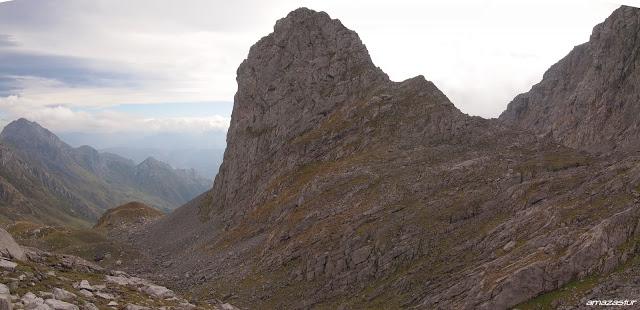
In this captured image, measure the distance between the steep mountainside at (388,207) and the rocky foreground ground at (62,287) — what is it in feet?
54.5

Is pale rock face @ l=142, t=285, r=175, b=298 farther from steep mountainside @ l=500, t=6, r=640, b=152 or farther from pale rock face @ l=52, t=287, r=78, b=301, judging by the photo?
steep mountainside @ l=500, t=6, r=640, b=152

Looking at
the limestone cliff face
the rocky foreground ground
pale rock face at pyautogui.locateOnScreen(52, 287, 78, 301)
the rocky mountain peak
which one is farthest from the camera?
the rocky mountain peak

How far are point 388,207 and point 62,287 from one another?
114 ft

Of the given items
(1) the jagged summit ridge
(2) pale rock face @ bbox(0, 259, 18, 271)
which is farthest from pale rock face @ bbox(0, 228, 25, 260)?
(1) the jagged summit ridge

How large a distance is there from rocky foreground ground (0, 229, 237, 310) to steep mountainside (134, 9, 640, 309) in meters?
16.6

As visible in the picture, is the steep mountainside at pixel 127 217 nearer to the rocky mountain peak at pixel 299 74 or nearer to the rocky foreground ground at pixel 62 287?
the rocky mountain peak at pixel 299 74

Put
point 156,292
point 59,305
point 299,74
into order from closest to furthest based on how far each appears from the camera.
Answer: point 59,305 → point 156,292 → point 299,74

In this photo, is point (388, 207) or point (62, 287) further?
point (388, 207)

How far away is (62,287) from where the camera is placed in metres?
29.2

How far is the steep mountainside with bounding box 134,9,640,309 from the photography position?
37719 millimetres

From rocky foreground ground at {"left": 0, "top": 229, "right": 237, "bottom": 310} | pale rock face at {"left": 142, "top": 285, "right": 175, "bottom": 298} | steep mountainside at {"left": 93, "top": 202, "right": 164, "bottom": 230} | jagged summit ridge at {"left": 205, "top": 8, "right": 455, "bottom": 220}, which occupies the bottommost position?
steep mountainside at {"left": 93, "top": 202, "right": 164, "bottom": 230}

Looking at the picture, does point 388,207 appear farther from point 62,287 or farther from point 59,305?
point 59,305

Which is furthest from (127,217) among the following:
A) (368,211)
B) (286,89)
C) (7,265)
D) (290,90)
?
(7,265)

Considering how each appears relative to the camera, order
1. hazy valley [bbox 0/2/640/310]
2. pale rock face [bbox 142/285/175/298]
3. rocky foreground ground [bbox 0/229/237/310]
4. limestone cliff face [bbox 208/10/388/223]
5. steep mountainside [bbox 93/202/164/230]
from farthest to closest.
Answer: steep mountainside [bbox 93/202/164/230] < limestone cliff face [bbox 208/10/388/223] < pale rock face [bbox 142/285/175/298] < hazy valley [bbox 0/2/640/310] < rocky foreground ground [bbox 0/229/237/310]
